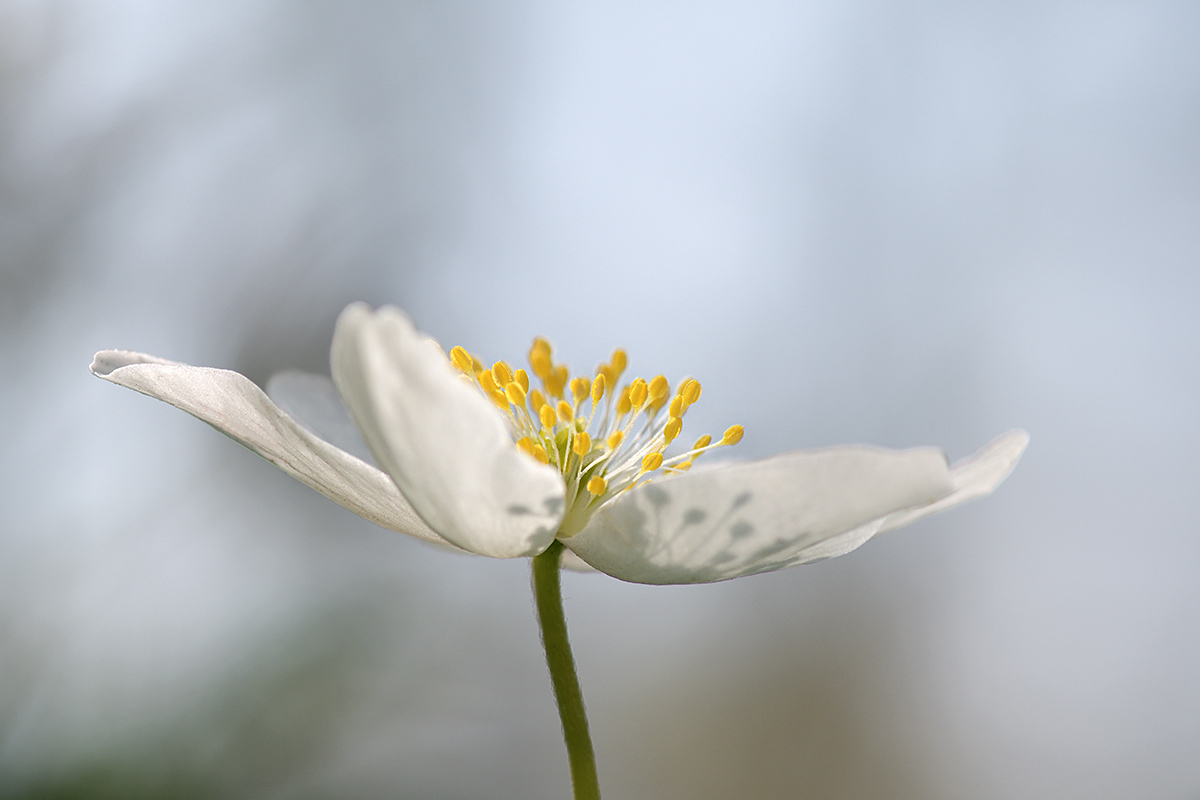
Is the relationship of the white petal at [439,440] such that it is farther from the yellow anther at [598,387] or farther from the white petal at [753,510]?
the yellow anther at [598,387]

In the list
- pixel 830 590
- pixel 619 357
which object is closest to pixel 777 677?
pixel 830 590

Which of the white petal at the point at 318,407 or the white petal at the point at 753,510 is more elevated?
the white petal at the point at 318,407

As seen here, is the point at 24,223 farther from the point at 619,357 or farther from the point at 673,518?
the point at 673,518

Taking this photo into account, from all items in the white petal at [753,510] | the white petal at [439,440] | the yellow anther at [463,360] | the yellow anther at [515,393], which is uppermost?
the yellow anther at [463,360]

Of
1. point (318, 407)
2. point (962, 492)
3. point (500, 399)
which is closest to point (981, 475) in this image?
point (962, 492)

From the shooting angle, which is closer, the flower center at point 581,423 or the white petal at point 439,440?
the white petal at point 439,440

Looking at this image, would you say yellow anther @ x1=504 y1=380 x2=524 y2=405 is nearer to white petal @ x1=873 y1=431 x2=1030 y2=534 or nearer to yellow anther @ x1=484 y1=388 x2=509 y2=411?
yellow anther @ x1=484 y1=388 x2=509 y2=411

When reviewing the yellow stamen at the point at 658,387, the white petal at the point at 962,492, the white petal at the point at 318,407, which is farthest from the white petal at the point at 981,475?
the white petal at the point at 318,407

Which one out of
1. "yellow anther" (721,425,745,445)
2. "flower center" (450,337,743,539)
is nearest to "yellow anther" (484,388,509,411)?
"flower center" (450,337,743,539)
